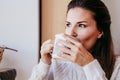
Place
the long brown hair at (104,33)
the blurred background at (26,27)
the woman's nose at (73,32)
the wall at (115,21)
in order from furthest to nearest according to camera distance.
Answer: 1. the blurred background at (26,27)
2. the wall at (115,21)
3. the long brown hair at (104,33)
4. the woman's nose at (73,32)

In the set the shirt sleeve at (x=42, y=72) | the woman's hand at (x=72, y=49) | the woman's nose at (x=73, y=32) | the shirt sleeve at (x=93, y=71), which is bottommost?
the shirt sleeve at (x=42, y=72)

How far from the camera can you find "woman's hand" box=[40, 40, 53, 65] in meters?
1.04

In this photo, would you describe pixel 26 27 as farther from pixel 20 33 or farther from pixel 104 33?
pixel 104 33

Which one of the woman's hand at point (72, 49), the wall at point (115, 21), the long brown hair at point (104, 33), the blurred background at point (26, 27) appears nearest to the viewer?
the woman's hand at point (72, 49)

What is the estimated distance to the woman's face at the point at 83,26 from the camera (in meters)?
0.99

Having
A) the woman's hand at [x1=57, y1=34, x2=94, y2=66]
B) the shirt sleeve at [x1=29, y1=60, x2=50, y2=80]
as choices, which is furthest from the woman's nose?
the shirt sleeve at [x1=29, y1=60, x2=50, y2=80]

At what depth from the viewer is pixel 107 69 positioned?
107 cm

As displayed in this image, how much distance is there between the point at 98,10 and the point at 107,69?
271mm

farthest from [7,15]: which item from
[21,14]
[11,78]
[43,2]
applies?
[11,78]

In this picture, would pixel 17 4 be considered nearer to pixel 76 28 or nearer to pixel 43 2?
pixel 43 2

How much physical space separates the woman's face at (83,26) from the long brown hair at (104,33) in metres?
0.03

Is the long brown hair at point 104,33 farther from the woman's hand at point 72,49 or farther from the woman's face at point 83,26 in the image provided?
the woman's hand at point 72,49

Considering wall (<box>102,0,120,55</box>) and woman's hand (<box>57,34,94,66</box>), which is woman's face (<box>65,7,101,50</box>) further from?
wall (<box>102,0,120,55</box>)

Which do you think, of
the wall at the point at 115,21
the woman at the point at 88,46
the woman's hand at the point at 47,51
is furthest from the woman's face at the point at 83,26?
the wall at the point at 115,21
